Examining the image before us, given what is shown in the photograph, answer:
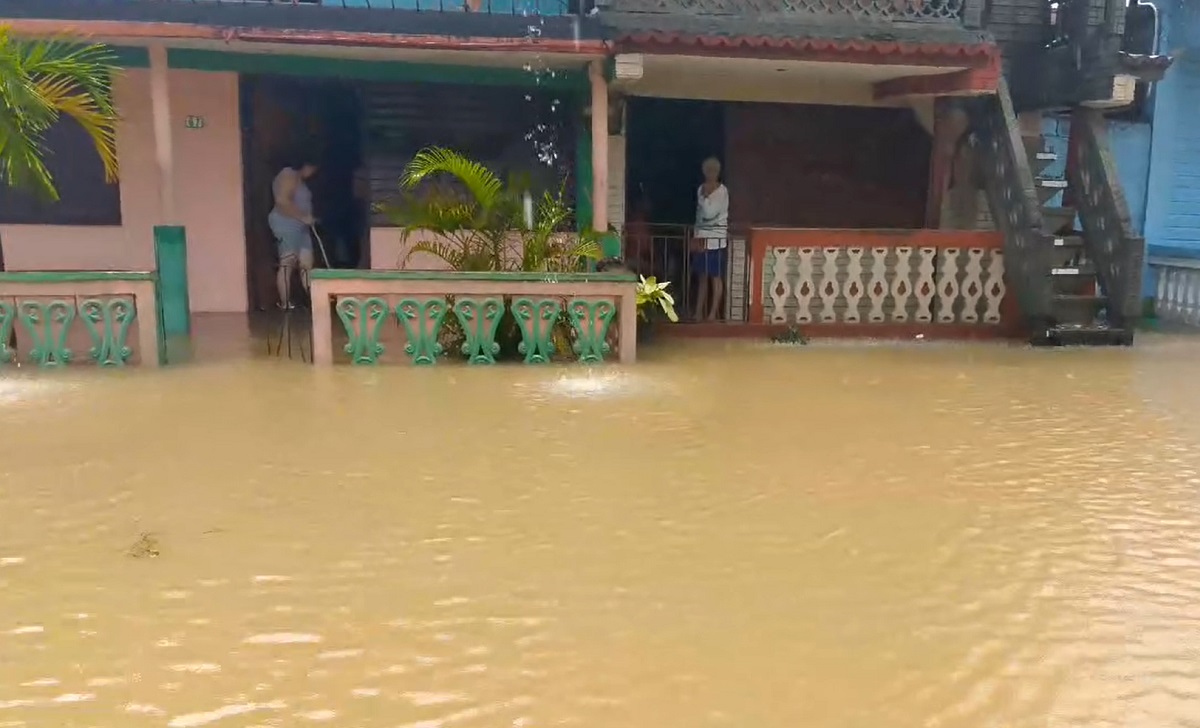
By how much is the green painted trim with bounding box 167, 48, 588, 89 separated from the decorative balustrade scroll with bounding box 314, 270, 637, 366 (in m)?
2.83

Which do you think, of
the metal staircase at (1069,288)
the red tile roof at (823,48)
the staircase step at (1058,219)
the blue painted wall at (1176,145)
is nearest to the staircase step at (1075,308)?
the metal staircase at (1069,288)

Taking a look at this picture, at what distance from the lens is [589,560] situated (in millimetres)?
4234

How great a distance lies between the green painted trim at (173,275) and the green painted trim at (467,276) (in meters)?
1.75

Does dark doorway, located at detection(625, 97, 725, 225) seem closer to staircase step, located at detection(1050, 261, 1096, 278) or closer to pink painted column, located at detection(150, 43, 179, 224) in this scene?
staircase step, located at detection(1050, 261, 1096, 278)

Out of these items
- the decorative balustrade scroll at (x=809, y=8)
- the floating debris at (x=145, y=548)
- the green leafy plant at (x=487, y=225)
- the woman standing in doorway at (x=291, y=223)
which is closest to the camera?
the floating debris at (x=145, y=548)

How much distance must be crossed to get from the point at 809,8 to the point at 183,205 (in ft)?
22.5

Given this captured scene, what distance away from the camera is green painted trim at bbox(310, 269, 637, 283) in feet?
27.4

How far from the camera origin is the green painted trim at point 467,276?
8.36 m

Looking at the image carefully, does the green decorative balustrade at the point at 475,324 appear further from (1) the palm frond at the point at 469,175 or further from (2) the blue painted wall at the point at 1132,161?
(2) the blue painted wall at the point at 1132,161

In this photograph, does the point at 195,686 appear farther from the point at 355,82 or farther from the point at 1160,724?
the point at 355,82

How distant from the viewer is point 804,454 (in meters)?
5.92

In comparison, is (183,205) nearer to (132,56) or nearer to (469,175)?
(132,56)

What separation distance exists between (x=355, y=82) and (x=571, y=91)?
240 centimetres

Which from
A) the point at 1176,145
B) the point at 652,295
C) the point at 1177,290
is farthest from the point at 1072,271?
the point at 652,295
